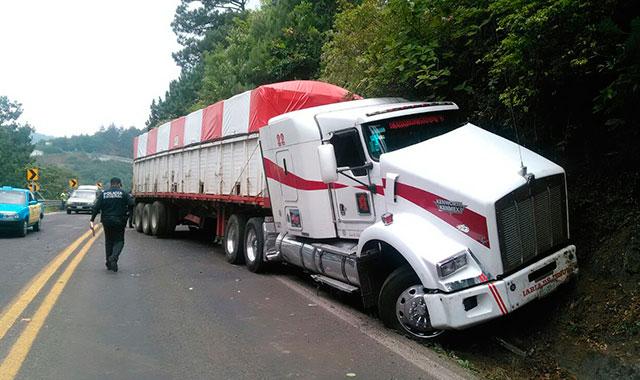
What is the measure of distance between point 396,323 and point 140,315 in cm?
301

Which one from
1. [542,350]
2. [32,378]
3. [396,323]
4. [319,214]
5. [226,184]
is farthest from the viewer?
[226,184]

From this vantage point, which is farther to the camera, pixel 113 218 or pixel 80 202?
pixel 80 202

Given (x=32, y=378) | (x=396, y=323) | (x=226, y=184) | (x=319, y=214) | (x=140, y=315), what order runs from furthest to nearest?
(x=226, y=184)
(x=319, y=214)
(x=140, y=315)
(x=396, y=323)
(x=32, y=378)

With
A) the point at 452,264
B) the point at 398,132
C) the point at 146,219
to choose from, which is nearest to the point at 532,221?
the point at 452,264

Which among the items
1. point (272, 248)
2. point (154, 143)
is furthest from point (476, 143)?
point (154, 143)

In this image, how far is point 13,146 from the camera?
68.5 m

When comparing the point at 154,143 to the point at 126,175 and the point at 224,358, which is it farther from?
the point at 126,175

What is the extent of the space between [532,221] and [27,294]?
6.52 meters

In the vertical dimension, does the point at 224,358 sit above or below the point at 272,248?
below

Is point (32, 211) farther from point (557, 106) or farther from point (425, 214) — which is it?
point (557, 106)

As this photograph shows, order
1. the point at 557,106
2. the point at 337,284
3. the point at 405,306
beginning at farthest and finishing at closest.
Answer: the point at 557,106 < the point at 337,284 < the point at 405,306

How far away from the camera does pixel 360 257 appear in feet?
20.4

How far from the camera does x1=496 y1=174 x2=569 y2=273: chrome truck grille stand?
5164 mm

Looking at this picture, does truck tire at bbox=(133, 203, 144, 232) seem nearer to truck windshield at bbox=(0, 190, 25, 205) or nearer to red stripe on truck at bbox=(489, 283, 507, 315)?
truck windshield at bbox=(0, 190, 25, 205)
